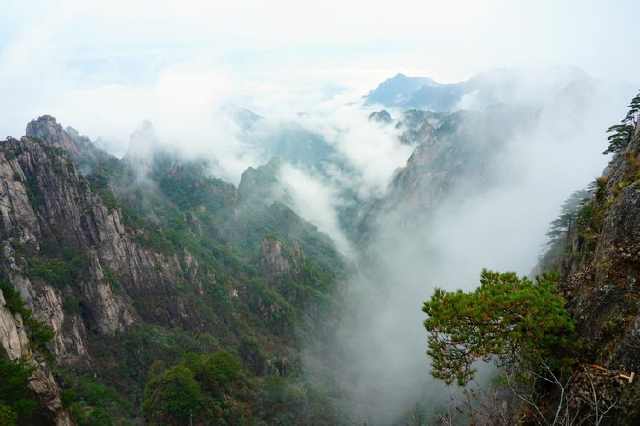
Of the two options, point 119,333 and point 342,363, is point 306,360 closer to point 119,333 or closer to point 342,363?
point 342,363

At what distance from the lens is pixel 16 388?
3131 centimetres

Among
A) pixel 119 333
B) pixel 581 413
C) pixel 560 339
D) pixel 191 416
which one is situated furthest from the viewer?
pixel 119 333

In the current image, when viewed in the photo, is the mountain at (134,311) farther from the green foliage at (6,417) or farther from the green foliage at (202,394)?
the green foliage at (6,417)

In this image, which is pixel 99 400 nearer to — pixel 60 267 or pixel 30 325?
pixel 30 325

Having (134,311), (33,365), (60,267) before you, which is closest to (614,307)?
(33,365)

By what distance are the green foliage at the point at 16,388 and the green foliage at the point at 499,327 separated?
92.5ft

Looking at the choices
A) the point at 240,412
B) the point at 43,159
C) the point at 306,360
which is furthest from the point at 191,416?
the point at 43,159

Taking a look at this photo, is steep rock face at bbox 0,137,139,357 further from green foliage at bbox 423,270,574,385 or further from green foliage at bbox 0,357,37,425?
green foliage at bbox 423,270,574,385

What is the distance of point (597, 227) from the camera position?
1097 inches

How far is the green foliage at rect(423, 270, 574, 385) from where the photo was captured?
18812mm

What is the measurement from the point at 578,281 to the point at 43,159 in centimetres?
13759

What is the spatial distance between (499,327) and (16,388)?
32.4 m

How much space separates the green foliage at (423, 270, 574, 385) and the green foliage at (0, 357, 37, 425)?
92.5 ft

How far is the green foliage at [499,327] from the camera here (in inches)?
741
